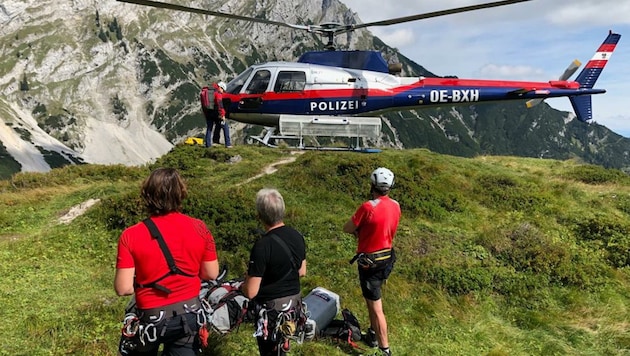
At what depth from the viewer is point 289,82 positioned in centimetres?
1396

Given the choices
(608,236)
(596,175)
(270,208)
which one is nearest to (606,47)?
(596,175)

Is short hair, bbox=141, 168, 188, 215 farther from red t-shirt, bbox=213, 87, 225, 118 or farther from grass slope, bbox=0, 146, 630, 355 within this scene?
red t-shirt, bbox=213, 87, 225, 118

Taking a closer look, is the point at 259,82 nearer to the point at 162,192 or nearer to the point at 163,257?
the point at 162,192

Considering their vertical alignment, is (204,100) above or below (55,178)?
above

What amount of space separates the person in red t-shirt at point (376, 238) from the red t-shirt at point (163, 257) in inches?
96.5

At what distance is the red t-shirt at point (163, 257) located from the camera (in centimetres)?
342

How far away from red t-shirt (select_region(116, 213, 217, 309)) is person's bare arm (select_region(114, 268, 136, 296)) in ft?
0.14

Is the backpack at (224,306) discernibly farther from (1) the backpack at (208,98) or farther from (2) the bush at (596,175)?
(2) the bush at (596,175)

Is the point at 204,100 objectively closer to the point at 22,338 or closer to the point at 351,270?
the point at 351,270

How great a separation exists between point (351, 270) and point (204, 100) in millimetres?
8758

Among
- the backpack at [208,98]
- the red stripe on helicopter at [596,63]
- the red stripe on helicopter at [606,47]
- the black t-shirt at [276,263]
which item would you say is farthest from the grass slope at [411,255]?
the red stripe on helicopter at [606,47]

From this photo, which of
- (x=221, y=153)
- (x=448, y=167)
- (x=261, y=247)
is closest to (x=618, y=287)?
(x=448, y=167)

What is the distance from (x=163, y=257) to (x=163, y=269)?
0.35 feet

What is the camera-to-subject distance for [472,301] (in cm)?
794
